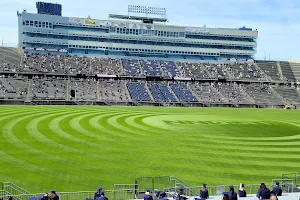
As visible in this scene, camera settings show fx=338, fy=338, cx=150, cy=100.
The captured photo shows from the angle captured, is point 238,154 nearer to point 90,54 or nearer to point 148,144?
point 148,144

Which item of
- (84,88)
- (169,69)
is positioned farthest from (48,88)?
(169,69)

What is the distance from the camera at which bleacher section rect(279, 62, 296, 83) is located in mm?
120162

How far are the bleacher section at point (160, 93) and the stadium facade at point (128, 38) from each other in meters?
19.6

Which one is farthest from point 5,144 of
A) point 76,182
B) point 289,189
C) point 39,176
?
point 289,189

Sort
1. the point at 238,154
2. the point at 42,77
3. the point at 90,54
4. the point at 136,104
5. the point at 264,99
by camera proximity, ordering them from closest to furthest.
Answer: the point at 238,154
the point at 136,104
the point at 42,77
the point at 264,99
the point at 90,54

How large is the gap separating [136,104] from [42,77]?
2922cm

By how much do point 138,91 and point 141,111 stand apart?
2344 cm

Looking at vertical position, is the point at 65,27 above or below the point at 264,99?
above

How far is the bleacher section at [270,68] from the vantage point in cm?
12066

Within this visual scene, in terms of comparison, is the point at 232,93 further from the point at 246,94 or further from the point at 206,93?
the point at 206,93

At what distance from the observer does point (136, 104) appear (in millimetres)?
88562

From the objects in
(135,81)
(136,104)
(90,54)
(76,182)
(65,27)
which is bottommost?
(76,182)

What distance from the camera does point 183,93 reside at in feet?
328

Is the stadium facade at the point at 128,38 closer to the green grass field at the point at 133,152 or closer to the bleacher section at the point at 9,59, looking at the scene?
the bleacher section at the point at 9,59
